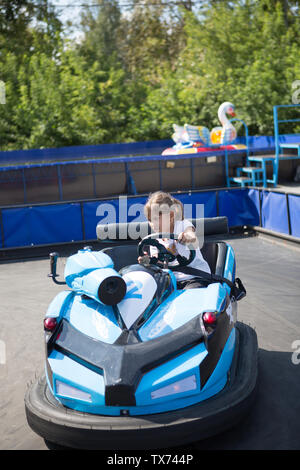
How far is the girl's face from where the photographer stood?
4598 millimetres

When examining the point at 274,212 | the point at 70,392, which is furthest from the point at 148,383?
the point at 274,212

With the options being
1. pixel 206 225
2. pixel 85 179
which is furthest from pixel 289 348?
pixel 85 179

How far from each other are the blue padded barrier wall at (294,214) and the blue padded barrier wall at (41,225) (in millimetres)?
4621

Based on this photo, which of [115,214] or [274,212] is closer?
[274,212]

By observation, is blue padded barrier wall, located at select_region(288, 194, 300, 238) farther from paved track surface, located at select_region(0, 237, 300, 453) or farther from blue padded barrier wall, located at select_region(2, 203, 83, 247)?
blue padded barrier wall, located at select_region(2, 203, 83, 247)

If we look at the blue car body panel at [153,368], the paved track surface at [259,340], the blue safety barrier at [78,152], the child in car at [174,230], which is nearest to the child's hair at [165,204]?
the child in car at [174,230]

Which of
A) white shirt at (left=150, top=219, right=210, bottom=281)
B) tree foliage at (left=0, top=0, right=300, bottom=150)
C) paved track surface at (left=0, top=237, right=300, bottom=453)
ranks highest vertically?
tree foliage at (left=0, top=0, right=300, bottom=150)

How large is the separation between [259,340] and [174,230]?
165 cm

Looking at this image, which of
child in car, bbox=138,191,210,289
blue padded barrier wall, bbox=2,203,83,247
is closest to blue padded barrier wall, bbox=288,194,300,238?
blue padded barrier wall, bbox=2,203,83,247

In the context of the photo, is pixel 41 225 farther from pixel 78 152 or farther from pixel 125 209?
pixel 78 152

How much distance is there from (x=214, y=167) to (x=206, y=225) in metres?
13.3

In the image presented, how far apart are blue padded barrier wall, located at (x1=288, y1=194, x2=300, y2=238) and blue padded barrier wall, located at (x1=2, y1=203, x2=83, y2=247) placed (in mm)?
4621

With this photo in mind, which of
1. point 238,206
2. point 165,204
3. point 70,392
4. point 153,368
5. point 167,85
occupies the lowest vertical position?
point 238,206

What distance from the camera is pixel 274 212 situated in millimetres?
11844
